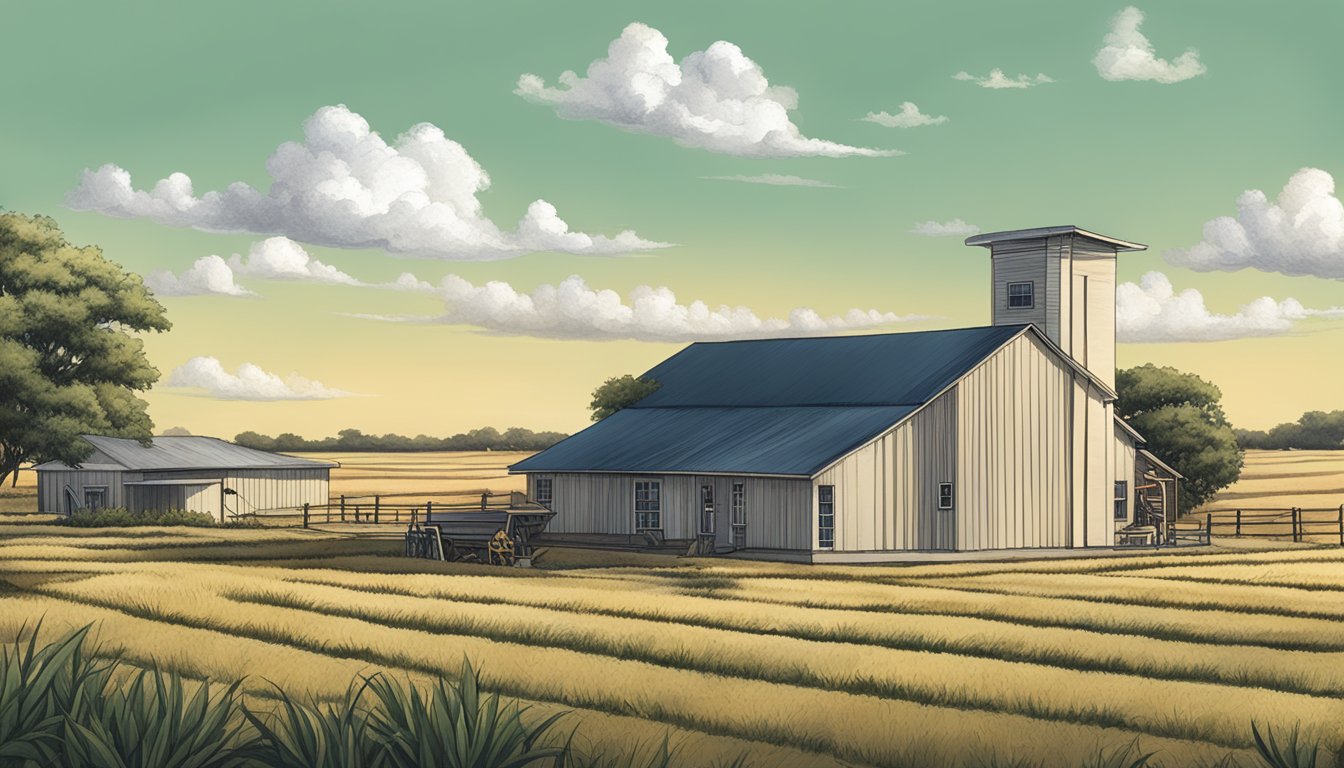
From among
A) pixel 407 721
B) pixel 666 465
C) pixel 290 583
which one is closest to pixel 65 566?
pixel 290 583

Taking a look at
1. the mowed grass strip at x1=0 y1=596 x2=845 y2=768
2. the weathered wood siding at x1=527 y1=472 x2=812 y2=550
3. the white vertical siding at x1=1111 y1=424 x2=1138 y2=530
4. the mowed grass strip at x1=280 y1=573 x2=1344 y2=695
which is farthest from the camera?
the white vertical siding at x1=1111 y1=424 x2=1138 y2=530

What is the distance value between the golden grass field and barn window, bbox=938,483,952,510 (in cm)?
329

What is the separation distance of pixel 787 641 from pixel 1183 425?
2096 inches

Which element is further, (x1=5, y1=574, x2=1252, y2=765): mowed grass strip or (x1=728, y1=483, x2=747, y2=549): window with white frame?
(x1=728, y1=483, x2=747, y2=549): window with white frame

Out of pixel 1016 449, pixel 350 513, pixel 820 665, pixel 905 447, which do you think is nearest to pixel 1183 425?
pixel 1016 449

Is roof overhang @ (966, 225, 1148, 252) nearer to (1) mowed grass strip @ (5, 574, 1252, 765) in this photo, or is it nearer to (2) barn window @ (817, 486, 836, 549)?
(2) barn window @ (817, 486, 836, 549)

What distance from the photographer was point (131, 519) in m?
75.5

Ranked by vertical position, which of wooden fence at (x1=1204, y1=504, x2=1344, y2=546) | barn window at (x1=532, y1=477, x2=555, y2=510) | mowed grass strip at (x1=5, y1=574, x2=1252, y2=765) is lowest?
wooden fence at (x1=1204, y1=504, x2=1344, y2=546)

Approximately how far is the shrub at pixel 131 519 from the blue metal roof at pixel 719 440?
19428 mm

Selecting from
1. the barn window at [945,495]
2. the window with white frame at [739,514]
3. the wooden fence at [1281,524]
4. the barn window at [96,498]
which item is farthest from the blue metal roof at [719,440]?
the barn window at [96,498]

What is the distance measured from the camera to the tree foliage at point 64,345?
75500 mm

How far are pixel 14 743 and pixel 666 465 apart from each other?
45188 mm

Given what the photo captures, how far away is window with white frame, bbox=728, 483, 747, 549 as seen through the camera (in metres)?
56.0

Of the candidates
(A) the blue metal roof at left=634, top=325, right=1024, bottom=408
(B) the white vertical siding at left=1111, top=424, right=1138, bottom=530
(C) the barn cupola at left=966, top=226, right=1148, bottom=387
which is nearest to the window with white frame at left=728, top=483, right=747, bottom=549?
(A) the blue metal roof at left=634, top=325, right=1024, bottom=408
